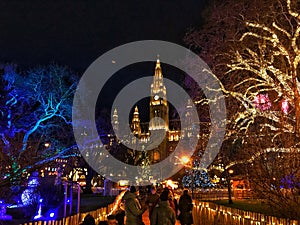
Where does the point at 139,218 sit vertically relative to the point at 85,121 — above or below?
below

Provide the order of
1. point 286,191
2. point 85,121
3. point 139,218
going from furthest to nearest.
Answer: point 85,121, point 286,191, point 139,218

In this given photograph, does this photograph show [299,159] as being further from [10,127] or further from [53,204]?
[10,127]

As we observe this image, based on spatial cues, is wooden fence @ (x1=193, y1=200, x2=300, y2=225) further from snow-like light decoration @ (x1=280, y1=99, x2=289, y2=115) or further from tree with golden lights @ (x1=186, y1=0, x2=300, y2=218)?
snow-like light decoration @ (x1=280, y1=99, x2=289, y2=115)

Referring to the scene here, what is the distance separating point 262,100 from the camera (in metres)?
16.8

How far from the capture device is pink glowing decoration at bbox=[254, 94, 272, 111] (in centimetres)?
1569

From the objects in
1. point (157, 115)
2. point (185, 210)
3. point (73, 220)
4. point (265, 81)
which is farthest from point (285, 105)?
point (157, 115)

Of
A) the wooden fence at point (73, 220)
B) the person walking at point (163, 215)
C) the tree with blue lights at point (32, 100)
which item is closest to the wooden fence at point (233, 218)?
the person walking at point (163, 215)

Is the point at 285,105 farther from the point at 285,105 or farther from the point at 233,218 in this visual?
the point at 233,218

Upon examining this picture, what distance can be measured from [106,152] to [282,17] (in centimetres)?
2990

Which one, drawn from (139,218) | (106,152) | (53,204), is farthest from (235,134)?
(106,152)

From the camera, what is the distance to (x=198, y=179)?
37.5 meters

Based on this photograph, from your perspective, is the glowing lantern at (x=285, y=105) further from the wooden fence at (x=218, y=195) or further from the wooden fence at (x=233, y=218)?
the wooden fence at (x=218, y=195)

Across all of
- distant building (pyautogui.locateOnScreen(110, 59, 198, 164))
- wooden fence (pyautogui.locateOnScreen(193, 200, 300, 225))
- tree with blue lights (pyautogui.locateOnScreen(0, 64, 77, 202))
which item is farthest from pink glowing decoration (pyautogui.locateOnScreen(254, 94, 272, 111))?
distant building (pyautogui.locateOnScreen(110, 59, 198, 164))

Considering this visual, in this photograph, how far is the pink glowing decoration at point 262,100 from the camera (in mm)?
15688
